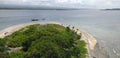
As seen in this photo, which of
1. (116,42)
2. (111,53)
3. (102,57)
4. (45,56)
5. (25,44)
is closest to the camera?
(45,56)

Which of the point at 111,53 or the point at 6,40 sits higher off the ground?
the point at 6,40

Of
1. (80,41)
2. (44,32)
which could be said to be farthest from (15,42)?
(80,41)

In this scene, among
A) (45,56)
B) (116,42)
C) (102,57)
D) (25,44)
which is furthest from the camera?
(116,42)

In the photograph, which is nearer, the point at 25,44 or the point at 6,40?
the point at 25,44

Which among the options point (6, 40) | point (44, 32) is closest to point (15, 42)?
point (6, 40)

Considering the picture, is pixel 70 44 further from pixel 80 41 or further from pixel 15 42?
pixel 15 42

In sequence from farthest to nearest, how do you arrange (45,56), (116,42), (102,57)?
(116,42) → (102,57) → (45,56)

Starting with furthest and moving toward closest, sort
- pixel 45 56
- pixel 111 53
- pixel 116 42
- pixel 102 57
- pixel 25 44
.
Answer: pixel 116 42 < pixel 111 53 < pixel 102 57 < pixel 25 44 < pixel 45 56

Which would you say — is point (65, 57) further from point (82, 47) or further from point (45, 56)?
point (82, 47)

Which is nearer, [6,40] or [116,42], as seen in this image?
[6,40]
